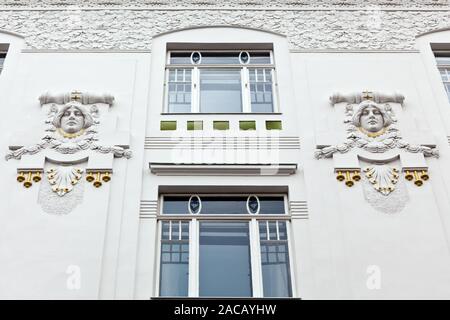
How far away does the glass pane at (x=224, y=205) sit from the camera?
9812 millimetres

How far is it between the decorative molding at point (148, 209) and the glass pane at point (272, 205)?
5.10 ft

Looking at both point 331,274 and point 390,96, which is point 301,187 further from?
point 390,96

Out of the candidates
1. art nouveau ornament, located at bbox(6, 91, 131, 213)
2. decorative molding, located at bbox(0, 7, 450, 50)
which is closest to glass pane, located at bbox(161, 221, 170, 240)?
art nouveau ornament, located at bbox(6, 91, 131, 213)

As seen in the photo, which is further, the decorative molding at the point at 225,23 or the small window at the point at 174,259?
the decorative molding at the point at 225,23

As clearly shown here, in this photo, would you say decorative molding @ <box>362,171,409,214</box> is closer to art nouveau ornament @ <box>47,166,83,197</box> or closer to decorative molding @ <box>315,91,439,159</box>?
decorative molding @ <box>315,91,439,159</box>

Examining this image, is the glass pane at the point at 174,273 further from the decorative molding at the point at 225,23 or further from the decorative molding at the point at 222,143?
the decorative molding at the point at 225,23

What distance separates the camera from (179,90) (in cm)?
1168

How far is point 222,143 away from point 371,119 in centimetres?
238

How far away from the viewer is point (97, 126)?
10477 millimetres

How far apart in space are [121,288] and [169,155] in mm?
2494

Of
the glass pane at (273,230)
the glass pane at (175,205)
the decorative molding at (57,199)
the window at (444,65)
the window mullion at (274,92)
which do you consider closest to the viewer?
the decorative molding at (57,199)

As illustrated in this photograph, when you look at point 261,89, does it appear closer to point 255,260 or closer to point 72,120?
point 72,120

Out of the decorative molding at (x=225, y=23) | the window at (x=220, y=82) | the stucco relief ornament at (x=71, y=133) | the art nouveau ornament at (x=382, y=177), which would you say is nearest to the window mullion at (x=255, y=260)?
the art nouveau ornament at (x=382, y=177)

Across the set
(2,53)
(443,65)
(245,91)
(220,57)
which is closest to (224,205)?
(245,91)
